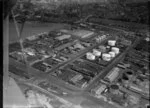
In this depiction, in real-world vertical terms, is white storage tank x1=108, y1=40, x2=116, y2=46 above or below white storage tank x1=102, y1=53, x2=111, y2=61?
above

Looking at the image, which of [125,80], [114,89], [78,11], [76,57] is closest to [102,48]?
[76,57]

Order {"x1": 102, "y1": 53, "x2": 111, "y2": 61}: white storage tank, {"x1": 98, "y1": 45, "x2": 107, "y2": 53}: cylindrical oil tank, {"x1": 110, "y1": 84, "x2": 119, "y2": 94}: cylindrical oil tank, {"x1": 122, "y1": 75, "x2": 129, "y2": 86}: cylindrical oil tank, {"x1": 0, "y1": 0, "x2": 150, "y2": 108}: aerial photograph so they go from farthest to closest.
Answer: {"x1": 98, "y1": 45, "x2": 107, "y2": 53}: cylindrical oil tank
{"x1": 102, "y1": 53, "x2": 111, "y2": 61}: white storage tank
{"x1": 110, "y1": 84, "x2": 119, "y2": 94}: cylindrical oil tank
{"x1": 122, "y1": 75, "x2": 129, "y2": 86}: cylindrical oil tank
{"x1": 0, "y1": 0, "x2": 150, "y2": 108}: aerial photograph

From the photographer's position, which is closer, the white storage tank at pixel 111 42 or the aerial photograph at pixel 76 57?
the aerial photograph at pixel 76 57

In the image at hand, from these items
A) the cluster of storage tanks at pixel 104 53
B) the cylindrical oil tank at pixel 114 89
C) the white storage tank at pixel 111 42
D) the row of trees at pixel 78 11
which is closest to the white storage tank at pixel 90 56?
the cluster of storage tanks at pixel 104 53

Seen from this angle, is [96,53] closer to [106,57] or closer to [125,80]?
[106,57]

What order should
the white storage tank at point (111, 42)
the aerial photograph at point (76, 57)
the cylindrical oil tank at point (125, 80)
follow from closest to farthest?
the aerial photograph at point (76, 57)
the cylindrical oil tank at point (125, 80)
the white storage tank at point (111, 42)

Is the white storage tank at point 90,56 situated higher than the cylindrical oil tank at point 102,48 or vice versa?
the cylindrical oil tank at point 102,48

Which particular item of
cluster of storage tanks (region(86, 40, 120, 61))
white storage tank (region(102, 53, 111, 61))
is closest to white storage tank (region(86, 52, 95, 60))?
cluster of storage tanks (region(86, 40, 120, 61))

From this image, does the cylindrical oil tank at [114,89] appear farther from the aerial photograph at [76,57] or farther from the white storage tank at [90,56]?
the white storage tank at [90,56]

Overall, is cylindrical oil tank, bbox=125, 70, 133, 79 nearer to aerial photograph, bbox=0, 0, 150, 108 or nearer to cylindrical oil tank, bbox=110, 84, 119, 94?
aerial photograph, bbox=0, 0, 150, 108
